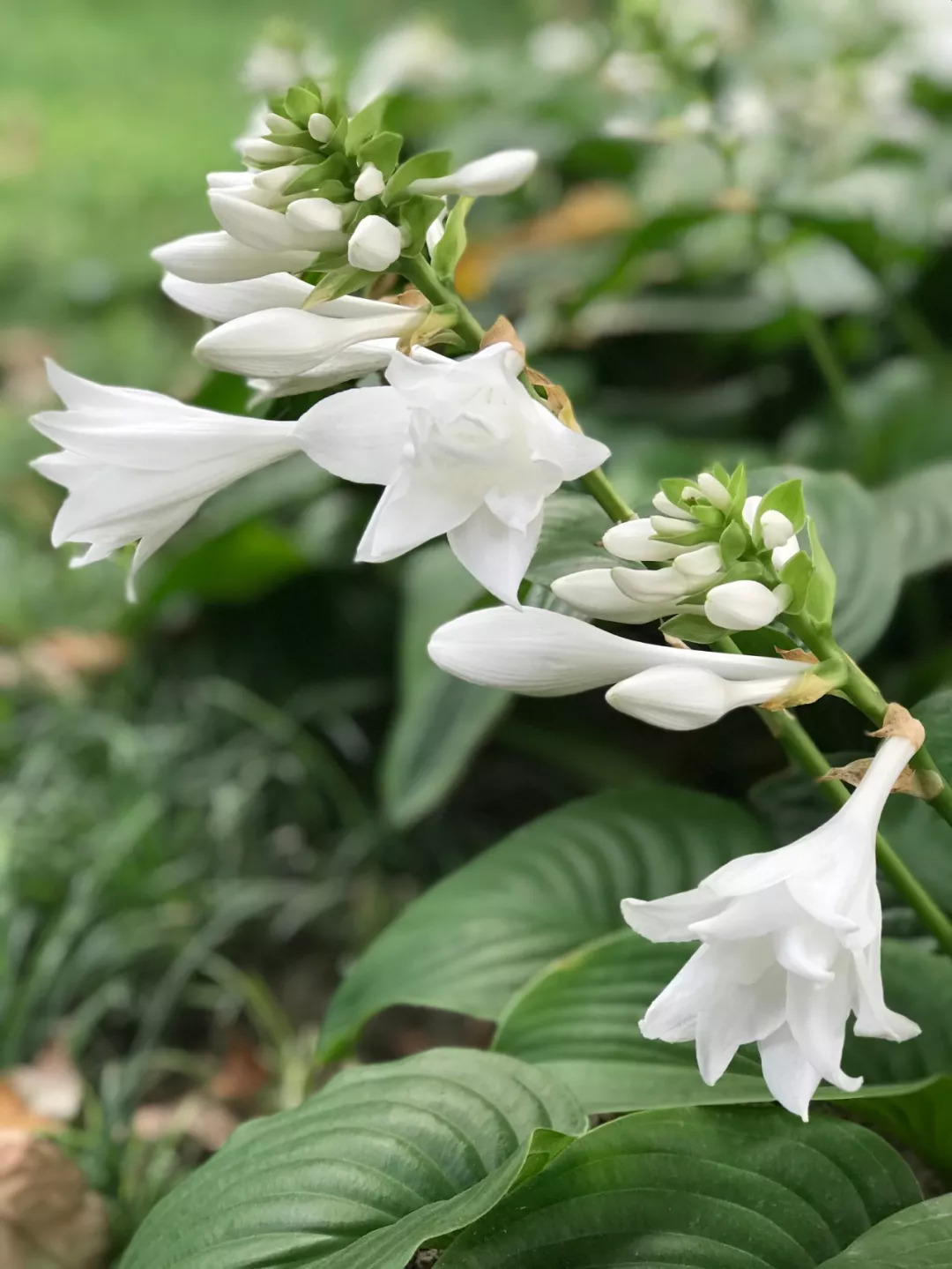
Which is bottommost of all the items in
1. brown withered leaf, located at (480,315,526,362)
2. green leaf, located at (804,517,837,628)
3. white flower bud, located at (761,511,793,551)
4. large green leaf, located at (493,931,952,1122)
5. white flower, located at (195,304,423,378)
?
large green leaf, located at (493,931,952,1122)

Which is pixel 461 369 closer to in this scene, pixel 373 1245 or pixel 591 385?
pixel 373 1245

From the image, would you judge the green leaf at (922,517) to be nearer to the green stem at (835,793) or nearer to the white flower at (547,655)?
the green stem at (835,793)

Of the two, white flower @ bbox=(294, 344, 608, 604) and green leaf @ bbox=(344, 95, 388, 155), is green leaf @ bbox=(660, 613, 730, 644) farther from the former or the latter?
green leaf @ bbox=(344, 95, 388, 155)

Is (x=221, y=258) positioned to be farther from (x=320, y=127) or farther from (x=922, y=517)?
(x=922, y=517)

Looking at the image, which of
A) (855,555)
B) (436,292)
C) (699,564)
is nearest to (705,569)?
(699,564)

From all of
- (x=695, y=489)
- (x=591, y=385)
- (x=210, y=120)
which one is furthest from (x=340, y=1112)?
(x=210, y=120)

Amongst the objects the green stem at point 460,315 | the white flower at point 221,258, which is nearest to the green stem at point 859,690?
the green stem at point 460,315

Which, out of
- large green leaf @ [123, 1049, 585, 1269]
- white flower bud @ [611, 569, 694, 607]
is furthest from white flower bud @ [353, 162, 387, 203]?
large green leaf @ [123, 1049, 585, 1269]
